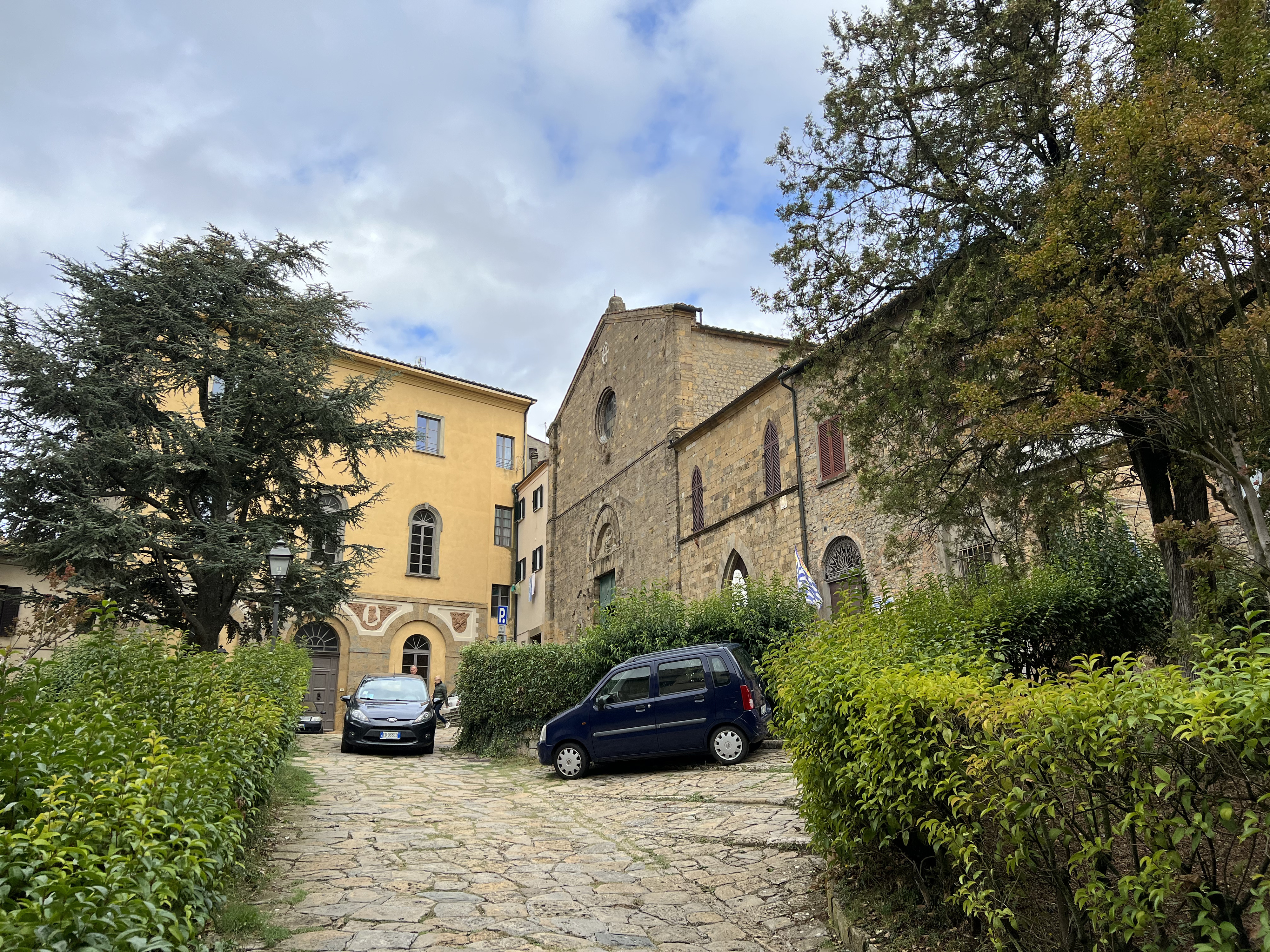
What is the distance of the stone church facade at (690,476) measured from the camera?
60.7 feet

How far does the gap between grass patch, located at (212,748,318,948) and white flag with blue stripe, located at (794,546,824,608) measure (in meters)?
9.53

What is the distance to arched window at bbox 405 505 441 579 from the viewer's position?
106 feet

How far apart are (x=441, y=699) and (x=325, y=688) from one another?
5390mm

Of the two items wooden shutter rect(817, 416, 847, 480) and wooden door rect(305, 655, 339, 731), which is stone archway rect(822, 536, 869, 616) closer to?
wooden shutter rect(817, 416, 847, 480)

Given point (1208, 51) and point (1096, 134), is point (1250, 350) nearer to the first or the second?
point (1096, 134)

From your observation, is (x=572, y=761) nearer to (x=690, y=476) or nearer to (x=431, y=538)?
(x=690, y=476)

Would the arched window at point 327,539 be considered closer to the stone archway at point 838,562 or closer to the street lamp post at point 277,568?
the street lamp post at point 277,568

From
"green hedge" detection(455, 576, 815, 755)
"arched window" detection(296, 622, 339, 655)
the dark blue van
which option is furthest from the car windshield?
"arched window" detection(296, 622, 339, 655)

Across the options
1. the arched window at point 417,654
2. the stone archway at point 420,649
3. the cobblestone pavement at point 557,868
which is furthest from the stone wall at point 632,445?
the cobblestone pavement at point 557,868

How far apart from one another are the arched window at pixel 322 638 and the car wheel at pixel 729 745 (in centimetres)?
2088

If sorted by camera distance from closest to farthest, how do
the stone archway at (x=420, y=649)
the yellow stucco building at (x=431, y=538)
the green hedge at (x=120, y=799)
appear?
the green hedge at (x=120, y=799)
the yellow stucco building at (x=431, y=538)
the stone archway at (x=420, y=649)

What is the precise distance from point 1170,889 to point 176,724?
16.5ft

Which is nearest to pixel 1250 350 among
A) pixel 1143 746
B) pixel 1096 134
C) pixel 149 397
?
pixel 1096 134

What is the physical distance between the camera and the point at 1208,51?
6.82m
